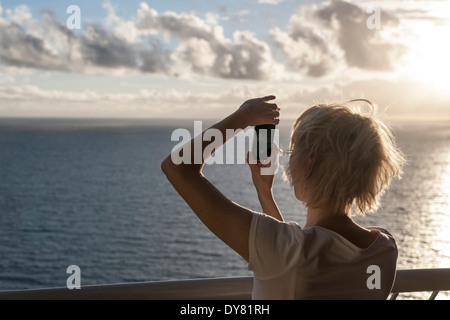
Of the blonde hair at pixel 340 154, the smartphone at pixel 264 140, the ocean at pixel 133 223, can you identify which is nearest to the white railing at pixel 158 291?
the smartphone at pixel 264 140

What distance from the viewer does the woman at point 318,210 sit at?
3.58 ft

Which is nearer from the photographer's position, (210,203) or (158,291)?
(210,203)

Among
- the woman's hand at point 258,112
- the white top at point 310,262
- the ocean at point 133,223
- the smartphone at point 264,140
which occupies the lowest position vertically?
the ocean at point 133,223

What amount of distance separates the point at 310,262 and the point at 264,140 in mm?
419

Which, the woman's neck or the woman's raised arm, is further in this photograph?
the woman's neck

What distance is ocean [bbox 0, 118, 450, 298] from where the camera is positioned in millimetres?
51062

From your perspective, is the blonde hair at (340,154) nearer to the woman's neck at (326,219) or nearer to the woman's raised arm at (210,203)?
the woman's neck at (326,219)

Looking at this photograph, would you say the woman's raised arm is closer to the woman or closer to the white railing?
the woman

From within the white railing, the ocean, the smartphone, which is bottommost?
the ocean

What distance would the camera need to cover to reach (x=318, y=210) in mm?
1243

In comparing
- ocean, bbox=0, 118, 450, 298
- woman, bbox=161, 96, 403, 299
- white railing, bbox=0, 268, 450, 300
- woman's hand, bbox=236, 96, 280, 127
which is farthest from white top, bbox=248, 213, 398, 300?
ocean, bbox=0, 118, 450, 298

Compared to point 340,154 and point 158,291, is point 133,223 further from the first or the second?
point 340,154

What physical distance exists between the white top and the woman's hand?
0.25 m

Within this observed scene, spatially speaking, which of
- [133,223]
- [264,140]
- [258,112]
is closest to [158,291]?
[264,140]
